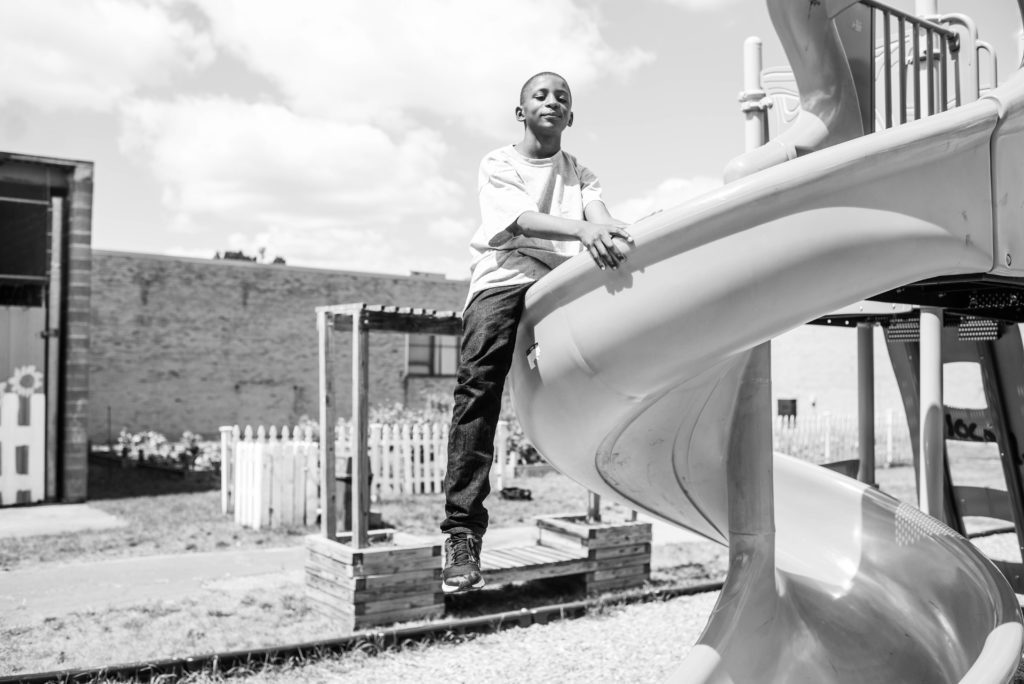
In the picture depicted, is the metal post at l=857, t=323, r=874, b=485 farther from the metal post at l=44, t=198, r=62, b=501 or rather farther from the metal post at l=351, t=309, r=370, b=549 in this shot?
the metal post at l=44, t=198, r=62, b=501

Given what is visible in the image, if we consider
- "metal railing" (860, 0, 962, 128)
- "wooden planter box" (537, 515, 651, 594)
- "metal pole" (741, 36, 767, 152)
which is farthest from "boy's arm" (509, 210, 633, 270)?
"wooden planter box" (537, 515, 651, 594)

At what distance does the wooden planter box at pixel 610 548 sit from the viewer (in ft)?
25.4

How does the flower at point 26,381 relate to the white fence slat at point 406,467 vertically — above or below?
above

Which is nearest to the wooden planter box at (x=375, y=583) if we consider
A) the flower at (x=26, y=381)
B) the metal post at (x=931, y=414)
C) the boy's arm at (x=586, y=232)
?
the metal post at (x=931, y=414)

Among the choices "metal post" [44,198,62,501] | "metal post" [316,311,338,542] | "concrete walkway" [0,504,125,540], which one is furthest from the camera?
"metal post" [44,198,62,501]

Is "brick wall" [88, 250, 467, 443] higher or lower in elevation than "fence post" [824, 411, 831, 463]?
higher

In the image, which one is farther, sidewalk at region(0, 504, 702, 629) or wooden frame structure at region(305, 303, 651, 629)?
sidewalk at region(0, 504, 702, 629)

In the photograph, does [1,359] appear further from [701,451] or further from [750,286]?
[750,286]

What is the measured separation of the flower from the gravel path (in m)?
8.65

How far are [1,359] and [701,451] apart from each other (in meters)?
11.3

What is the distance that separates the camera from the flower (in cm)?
1230

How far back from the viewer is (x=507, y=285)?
3.20m

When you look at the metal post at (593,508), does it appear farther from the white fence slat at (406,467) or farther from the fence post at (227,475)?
the white fence slat at (406,467)

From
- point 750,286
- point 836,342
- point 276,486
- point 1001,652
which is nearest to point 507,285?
point 750,286
